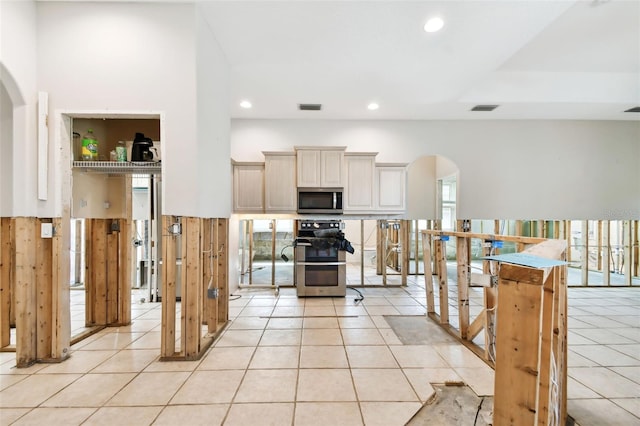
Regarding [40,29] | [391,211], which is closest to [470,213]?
[391,211]

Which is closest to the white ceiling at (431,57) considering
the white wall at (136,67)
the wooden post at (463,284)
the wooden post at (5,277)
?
the white wall at (136,67)

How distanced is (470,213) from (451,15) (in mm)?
3566

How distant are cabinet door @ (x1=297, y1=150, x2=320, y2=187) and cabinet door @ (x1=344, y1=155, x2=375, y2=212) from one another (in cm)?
51

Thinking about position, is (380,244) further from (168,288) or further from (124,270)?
(124,270)

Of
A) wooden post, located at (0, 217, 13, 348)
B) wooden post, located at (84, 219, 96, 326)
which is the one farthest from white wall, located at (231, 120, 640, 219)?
wooden post, located at (0, 217, 13, 348)

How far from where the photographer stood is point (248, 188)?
190 inches

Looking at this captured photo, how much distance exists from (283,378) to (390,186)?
3.57 meters

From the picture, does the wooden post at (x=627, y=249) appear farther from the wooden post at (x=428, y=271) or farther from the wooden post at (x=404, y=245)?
the wooden post at (x=428, y=271)

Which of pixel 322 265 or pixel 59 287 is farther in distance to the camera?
pixel 322 265

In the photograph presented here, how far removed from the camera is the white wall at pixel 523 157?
5242mm

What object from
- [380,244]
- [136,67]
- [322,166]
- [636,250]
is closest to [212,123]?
[136,67]

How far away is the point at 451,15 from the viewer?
8.45 feet

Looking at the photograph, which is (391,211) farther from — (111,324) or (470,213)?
(111,324)

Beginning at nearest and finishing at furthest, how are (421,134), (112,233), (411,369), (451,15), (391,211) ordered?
(411,369), (451,15), (112,233), (391,211), (421,134)
